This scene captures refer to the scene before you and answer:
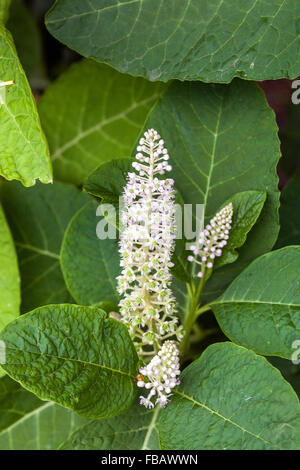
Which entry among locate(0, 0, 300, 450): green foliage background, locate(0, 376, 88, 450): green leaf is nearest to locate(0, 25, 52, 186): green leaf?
locate(0, 0, 300, 450): green foliage background

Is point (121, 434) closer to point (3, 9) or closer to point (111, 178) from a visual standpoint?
point (111, 178)

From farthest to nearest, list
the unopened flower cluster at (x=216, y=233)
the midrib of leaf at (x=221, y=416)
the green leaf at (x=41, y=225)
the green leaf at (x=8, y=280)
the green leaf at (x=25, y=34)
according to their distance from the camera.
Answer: the green leaf at (x=25, y=34), the green leaf at (x=41, y=225), the green leaf at (x=8, y=280), the unopened flower cluster at (x=216, y=233), the midrib of leaf at (x=221, y=416)

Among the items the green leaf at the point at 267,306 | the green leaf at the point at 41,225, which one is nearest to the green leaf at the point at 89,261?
the green leaf at the point at 41,225

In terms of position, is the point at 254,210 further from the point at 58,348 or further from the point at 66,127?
the point at 66,127

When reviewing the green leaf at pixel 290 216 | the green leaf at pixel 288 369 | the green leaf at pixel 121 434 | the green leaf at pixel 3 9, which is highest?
the green leaf at pixel 3 9

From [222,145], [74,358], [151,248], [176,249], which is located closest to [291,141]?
[222,145]

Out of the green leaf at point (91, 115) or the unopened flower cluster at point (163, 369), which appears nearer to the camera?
the unopened flower cluster at point (163, 369)

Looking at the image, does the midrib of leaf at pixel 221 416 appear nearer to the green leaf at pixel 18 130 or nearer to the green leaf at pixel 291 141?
the green leaf at pixel 18 130
